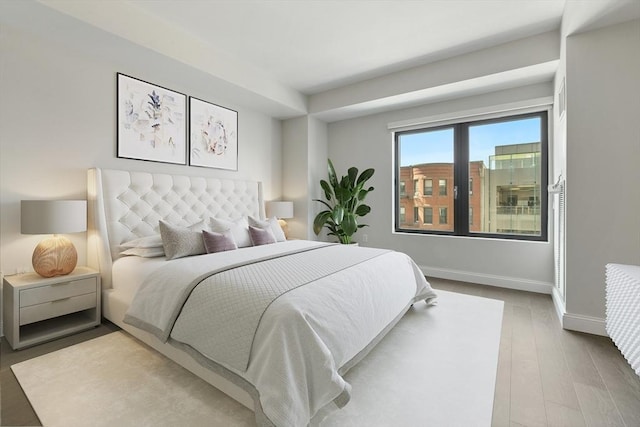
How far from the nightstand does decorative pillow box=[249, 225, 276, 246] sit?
4.63 feet

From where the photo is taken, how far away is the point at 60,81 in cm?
262

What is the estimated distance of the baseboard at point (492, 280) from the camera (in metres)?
3.53

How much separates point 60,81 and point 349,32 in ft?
9.00

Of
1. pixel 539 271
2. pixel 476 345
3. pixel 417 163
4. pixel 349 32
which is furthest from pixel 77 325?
pixel 539 271

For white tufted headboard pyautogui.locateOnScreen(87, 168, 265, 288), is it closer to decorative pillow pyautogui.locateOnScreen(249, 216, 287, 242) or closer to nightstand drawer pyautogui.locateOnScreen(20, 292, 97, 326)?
nightstand drawer pyautogui.locateOnScreen(20, 292, 97, 326)

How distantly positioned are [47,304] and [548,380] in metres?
3.57

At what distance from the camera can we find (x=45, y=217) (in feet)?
7.36

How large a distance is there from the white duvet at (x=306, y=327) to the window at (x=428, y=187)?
2.49 meters

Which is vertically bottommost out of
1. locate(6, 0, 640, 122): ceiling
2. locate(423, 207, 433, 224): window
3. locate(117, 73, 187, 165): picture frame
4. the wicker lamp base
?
the wicker lamp base

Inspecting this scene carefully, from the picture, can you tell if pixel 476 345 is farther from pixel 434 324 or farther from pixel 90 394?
pixel 90 394

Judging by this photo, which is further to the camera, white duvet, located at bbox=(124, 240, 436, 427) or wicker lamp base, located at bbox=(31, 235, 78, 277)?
wicker lamp base, located at bbox=(31, 235, 78, 277)

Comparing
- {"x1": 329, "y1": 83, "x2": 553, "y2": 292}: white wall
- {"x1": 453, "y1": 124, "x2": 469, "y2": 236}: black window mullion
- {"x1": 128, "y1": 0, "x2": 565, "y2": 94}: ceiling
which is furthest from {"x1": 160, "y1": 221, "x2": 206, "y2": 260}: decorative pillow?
{"x1": 453, "y1": 124, "x2": 469, "y2": 236}: black window mullion

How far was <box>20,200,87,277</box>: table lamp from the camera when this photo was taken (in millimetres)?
2230

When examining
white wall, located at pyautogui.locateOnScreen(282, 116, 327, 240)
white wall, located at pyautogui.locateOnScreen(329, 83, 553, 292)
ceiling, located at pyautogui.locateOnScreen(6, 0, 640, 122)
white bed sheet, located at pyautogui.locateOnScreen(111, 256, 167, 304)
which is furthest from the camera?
white wall, located at pyautogui.locateOnScreen(282, 116, 327, 240)
